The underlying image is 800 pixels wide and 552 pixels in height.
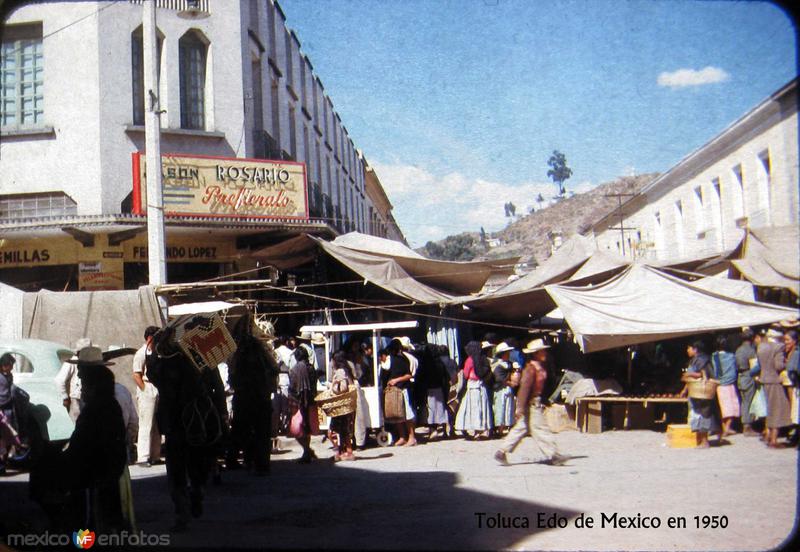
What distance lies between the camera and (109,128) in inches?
571

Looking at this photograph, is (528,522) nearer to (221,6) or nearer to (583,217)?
(221,6)

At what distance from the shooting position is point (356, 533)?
5.89 m

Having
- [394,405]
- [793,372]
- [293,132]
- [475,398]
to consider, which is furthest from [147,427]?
[293,132]

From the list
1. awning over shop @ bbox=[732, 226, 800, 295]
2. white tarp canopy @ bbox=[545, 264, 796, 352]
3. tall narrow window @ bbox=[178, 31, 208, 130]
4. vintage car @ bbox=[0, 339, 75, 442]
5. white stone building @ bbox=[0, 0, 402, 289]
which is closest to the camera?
awning over shop @ bbox=[732, 226, 800, 295]

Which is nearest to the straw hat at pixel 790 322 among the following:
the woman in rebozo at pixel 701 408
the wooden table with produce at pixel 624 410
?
the woman in rebozo at pixel 701 408

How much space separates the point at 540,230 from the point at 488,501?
2308 cm

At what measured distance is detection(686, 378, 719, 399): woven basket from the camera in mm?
9922

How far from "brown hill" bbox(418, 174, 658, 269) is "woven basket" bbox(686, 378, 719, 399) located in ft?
52.8

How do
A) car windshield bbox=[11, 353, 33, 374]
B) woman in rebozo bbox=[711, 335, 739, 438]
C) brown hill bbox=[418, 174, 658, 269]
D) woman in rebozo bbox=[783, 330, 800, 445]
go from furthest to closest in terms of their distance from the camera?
brown hill bbox=[418, 174, 658, 269] → woman in rebozo bbox=[711, 335, 739, 438] → car windshield bbox=[11, 353, 33, 374] → woman in rebozo bbox=[783, 330, 800, 445]

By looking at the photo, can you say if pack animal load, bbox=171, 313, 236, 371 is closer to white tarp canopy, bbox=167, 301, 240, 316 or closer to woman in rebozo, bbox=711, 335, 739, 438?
white tarp canopy, bbox=167, 301, 240, 316

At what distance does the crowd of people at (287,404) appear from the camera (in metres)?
5.80

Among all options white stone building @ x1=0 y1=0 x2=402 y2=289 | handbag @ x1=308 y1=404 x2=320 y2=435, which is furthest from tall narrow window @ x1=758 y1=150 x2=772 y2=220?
white stone building @ x1=0 y1=0 x2=402 y2=289

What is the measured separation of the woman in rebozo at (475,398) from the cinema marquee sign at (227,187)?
528cm

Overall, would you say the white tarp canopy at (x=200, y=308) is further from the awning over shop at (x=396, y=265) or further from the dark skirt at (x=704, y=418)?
the dark skirt at (x=704, y=418)
